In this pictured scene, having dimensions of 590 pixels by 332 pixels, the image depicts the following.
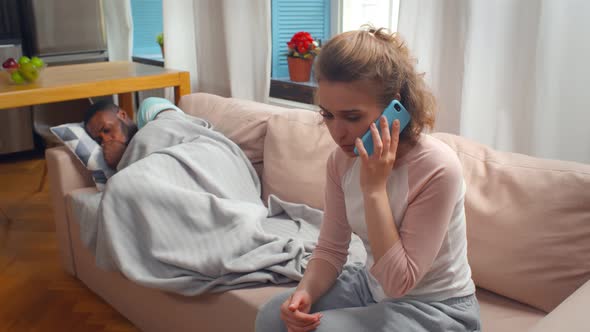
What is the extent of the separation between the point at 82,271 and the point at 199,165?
0.77m

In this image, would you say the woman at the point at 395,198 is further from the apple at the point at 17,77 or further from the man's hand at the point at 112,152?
the apple at the point at 17,77

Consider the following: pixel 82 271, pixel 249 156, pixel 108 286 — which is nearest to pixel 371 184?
pixel 249 156

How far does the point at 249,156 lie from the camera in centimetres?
231

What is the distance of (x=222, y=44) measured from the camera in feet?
10.6

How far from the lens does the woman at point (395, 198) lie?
110 centimetres

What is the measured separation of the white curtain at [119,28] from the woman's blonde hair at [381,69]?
343 cm

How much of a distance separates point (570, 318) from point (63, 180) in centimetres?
193

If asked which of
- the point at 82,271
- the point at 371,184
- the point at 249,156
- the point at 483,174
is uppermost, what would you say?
the point at 371,184

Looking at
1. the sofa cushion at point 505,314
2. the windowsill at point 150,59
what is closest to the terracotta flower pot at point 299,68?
the windowsill at point 150,59

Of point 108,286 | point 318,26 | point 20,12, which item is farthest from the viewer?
point 20,12

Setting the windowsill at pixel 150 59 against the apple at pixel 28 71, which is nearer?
the apple at pixel 28 71

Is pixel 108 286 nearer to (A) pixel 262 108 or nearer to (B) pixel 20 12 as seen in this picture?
(A) pixel 262 108

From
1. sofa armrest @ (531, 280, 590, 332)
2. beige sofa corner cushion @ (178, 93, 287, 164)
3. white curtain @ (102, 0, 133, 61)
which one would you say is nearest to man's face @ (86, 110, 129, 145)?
beige sofa corner cushion @ (178, 93, 287, 164)

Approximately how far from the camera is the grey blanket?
171 centimetres
